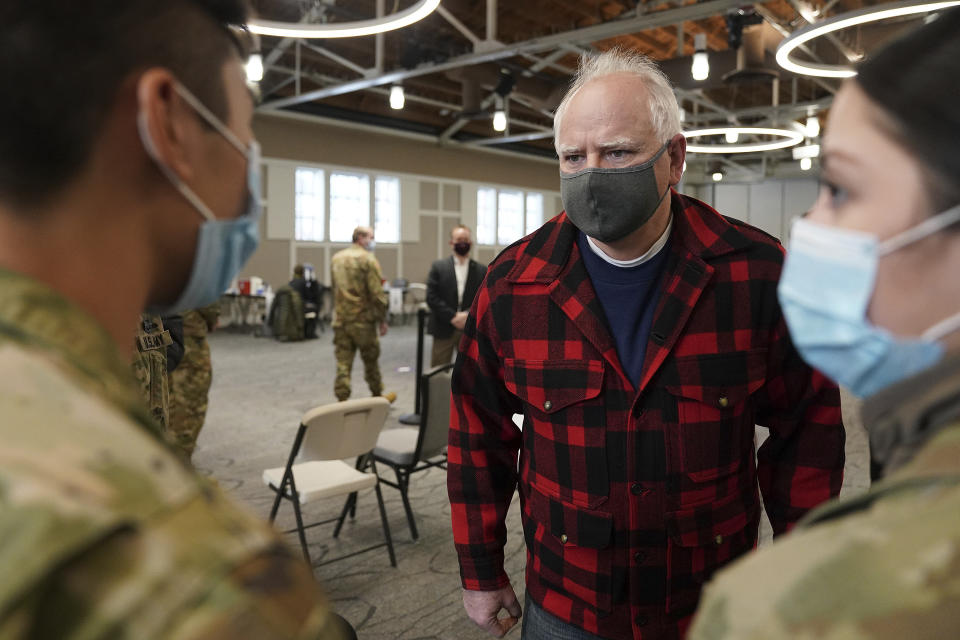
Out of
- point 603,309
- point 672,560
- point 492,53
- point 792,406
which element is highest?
point 492,53

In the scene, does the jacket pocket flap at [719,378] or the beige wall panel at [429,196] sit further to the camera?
the beige wall panel at [429,196]

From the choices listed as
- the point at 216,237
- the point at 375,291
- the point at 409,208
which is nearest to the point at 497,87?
the point at 375,291

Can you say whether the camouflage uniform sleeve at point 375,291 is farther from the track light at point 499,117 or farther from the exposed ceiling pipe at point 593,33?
the track light at point 499,117

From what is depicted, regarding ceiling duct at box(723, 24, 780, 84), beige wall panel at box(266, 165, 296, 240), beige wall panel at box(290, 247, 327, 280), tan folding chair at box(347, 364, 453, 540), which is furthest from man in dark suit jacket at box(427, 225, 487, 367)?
beige wall panel at box(290, 247, 327, 280)

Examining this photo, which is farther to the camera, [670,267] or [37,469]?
[670,267]

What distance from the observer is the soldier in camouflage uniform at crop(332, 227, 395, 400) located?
21.4ft

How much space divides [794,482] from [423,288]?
13.4m

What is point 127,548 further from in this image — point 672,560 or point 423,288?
point 423,288

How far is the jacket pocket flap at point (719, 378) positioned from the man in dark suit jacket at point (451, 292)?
16.4 feet

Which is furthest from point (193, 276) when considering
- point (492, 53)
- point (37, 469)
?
point (492, 53)

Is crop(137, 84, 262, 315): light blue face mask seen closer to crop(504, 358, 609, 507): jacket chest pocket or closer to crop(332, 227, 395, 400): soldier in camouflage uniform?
crop(504, 358, 609, 507): jacket chest pocket

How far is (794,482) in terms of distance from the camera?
1608mm

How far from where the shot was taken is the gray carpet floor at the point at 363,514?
3.06 m

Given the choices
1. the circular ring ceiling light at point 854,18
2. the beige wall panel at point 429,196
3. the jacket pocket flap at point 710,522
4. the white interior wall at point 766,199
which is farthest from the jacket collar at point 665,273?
the white interior wall at point 766,199
